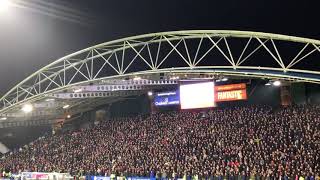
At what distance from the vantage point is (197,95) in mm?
44594

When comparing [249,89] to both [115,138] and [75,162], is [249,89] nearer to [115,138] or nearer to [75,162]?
[115,138]

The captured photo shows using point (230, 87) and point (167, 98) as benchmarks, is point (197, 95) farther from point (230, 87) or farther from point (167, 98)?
point (167, 98)

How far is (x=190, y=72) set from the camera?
3550 cm

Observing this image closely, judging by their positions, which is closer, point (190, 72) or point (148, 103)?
point (190, 72)

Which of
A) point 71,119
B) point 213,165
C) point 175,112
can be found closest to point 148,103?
point 175,112

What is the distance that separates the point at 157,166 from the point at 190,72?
843 centimetres

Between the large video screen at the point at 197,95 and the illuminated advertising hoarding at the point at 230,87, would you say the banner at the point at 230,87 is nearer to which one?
the illuminated advertising hoarding at the point at 230,87

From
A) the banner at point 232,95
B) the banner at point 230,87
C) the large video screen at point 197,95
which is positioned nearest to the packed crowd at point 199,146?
→ the large video screen at point 197,95

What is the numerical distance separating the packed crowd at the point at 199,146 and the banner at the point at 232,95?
42.5 inches

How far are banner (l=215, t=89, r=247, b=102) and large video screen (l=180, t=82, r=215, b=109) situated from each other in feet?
2.23

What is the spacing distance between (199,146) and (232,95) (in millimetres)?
6491

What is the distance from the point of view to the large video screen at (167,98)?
47.5 metres

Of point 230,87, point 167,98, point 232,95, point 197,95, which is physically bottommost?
point 232,95

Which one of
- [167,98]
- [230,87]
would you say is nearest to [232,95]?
[230,87]
